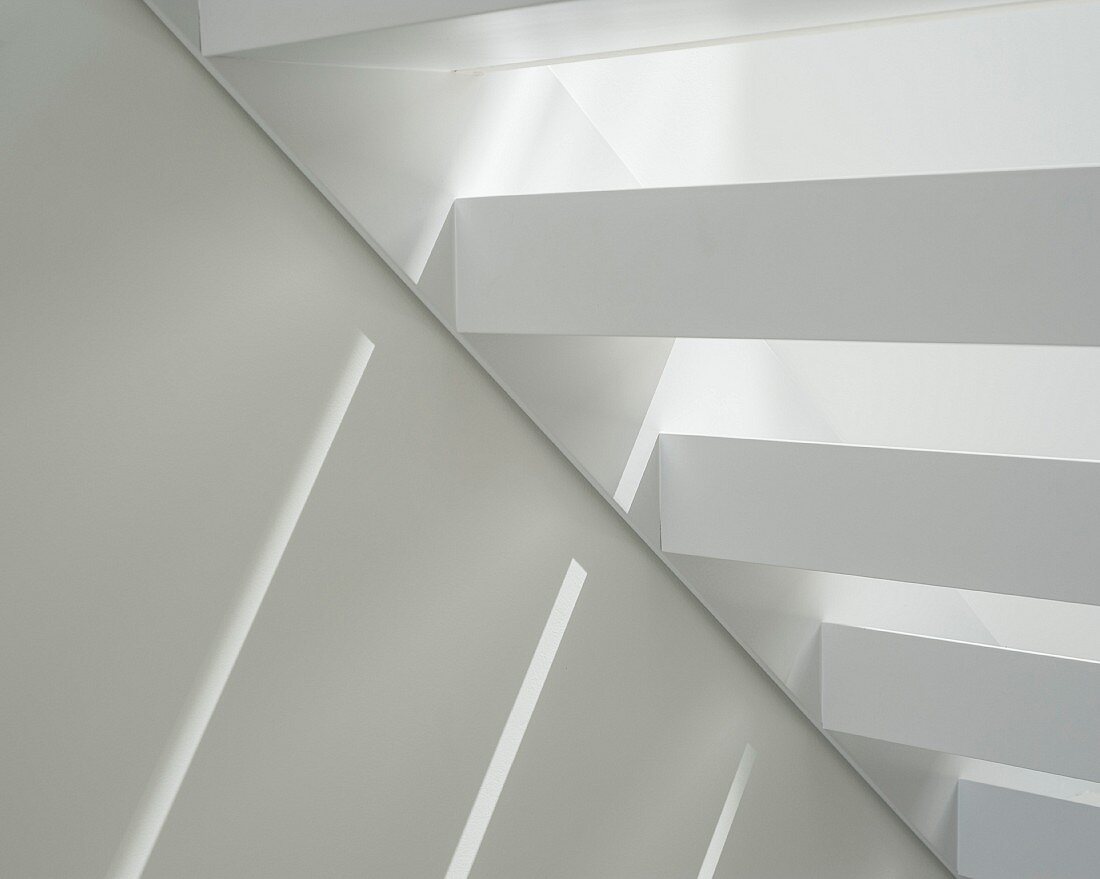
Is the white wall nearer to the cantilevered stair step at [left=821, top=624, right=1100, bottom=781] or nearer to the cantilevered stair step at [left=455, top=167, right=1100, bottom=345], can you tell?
the cantilevered stair step at [left=455, top=167, right=1100, bottom=345]

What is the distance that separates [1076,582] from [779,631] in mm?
635

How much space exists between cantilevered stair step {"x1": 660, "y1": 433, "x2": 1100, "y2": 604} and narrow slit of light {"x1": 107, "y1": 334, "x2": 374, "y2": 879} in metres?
0.46

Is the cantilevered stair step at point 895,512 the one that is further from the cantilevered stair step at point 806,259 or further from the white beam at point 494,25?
the white beam at point 494,25

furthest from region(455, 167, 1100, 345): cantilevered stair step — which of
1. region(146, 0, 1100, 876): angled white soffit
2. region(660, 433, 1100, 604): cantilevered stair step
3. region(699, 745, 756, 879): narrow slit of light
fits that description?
region(699, 745, 756, 879): narrow slit of light

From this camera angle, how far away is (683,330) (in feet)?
3.74

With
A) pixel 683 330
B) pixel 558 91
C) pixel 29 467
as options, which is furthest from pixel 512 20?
pixel 29 467

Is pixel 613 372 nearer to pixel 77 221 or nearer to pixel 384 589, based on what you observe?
pixel 384 589

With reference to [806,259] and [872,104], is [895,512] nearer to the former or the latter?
[806,259]

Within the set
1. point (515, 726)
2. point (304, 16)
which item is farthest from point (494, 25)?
point (515, 726)

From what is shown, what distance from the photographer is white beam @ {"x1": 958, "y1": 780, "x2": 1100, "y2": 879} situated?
1833 mm

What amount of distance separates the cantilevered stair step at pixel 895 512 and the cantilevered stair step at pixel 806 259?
0.29m

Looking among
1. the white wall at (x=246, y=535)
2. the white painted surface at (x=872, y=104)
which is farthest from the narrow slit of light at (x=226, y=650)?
the white painted surface at (x=872, y=104)

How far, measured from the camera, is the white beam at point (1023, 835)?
183 centimetres

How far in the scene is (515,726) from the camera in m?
1.57
